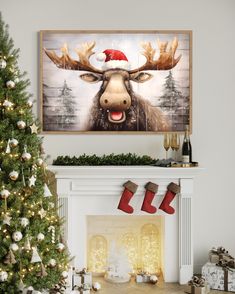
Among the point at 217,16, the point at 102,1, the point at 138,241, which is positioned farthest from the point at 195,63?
the point at 138,241

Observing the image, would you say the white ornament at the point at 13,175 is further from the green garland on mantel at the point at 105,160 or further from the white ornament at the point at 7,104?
the green garland on mantel at the point at 105,160

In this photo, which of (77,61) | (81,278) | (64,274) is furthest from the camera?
(77,61)

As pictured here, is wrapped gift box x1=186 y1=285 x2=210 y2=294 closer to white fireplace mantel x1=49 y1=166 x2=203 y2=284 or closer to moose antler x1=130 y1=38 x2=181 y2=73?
white fireplace mantel x1=49 y1=166 x2=203 y2=284

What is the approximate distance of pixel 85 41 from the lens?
4.75 metres

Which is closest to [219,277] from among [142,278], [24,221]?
[142,278]

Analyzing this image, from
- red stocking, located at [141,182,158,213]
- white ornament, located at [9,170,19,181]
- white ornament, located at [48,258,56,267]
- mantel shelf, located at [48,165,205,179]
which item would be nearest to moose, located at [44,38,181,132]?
mantel shelf, located at [48,165,205,179]

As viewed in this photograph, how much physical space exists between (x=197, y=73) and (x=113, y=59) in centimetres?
81

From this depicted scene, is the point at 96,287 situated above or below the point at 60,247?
below

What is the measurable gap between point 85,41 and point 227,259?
2394 mm

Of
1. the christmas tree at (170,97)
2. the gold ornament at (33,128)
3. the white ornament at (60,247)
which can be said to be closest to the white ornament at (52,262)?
the white ornament at (60,247)

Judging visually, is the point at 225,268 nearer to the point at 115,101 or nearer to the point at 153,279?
the point at 153,279

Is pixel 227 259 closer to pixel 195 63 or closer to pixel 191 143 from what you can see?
pixel 191 143

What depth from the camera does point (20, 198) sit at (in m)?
3.65

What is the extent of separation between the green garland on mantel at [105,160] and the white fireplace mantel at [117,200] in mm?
131
